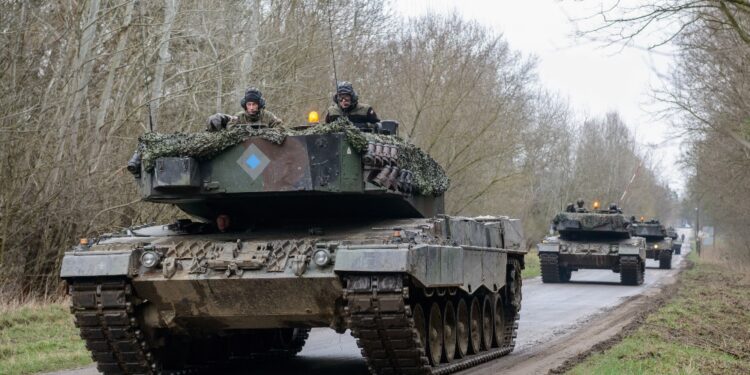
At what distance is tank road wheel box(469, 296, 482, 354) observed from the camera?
13828mm

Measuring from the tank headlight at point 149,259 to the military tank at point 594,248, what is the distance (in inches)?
836

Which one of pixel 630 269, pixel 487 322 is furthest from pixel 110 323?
pixel 630 269

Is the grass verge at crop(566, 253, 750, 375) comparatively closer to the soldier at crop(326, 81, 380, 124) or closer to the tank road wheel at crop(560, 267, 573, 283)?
the soldier at crop(326, 81, 380, 124)

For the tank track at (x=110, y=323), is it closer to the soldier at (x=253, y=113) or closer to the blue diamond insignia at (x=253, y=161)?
the blue diamond insignia at (x=253, y=161)

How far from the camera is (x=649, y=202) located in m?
94.8

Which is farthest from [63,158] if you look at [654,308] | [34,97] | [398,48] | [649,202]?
[649,202]

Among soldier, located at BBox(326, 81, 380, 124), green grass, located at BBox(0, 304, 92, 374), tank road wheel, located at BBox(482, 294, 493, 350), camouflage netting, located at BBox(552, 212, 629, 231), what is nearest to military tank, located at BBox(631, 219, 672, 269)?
camouflage netting, located at BBox(552, 212, 629, 231)

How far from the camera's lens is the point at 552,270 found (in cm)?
3166

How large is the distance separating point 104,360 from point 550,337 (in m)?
7.74

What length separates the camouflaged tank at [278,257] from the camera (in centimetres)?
1075

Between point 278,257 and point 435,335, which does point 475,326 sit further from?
point 278,257

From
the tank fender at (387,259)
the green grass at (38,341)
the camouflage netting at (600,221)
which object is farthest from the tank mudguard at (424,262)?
the camouflage netting at (600,221)

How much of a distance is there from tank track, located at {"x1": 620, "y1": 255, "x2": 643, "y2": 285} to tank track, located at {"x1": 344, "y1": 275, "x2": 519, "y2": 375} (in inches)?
785

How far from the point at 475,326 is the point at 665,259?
108 ft
